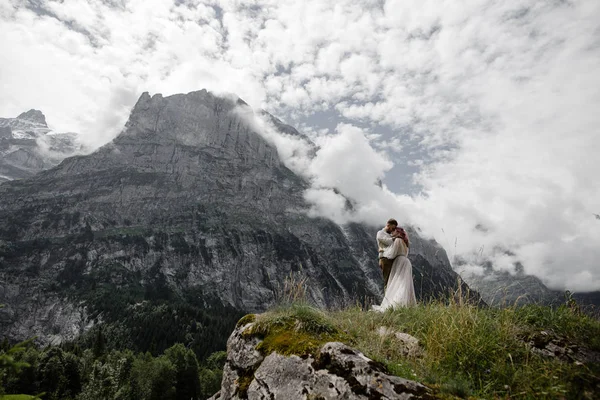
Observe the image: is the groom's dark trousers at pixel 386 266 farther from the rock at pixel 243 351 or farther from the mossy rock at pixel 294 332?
the rock at pixel 243 351

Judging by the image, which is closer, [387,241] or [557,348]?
[557,348]

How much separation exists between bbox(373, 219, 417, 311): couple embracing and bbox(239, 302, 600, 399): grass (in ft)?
11.0

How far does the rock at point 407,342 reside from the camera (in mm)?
6340

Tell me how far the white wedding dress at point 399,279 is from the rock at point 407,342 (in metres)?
4.08

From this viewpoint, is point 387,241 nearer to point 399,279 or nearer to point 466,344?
point 399,279

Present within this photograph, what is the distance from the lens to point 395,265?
495 inches

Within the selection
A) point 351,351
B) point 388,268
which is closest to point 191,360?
point 388,268

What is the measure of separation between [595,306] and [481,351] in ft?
15.1

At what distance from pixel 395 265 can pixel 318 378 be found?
26.0 ft

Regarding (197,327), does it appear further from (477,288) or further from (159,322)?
(477,288)

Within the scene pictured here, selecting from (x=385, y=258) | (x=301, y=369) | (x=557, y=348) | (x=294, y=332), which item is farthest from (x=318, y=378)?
(x=385, y=258)

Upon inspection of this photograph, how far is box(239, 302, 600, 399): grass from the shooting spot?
4328 mm

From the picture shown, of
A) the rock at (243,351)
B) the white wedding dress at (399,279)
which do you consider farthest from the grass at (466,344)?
the white wedding dress at (399,279)

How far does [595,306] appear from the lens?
7852mm
